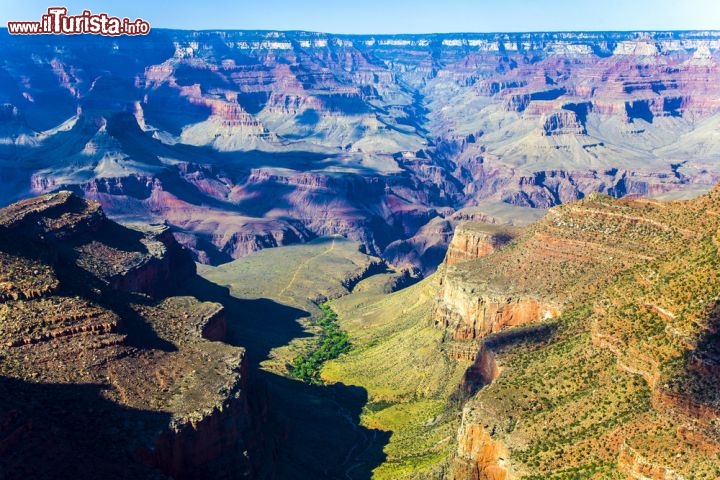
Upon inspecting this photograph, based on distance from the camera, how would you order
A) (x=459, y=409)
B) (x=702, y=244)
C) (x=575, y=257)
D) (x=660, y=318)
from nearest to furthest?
1. (x=660, y=318)
2. (x=702, y=244)
3. (x=459, y=409)
4. (x=575, y=257)

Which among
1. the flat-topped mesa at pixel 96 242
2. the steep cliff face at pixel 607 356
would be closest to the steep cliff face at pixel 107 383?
the steep cliff face at pixel 607 356

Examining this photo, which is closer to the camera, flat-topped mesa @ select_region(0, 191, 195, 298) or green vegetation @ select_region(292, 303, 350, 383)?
flat-topped mesa @ select_region(0, 191, 195, 298)

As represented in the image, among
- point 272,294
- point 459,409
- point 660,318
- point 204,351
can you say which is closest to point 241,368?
point 204,351

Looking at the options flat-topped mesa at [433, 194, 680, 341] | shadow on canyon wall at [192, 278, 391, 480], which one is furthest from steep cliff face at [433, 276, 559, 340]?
shadow on canyon wall at [192, 278, 391, 480]

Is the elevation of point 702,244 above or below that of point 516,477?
above

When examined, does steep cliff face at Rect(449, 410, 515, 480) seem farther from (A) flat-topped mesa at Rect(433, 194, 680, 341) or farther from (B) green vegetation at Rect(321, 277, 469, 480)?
(A) flat-topped mesa at Rect(433, 194, 680, 341)

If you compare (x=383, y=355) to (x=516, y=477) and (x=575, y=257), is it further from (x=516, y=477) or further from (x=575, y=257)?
(x=516, y=477)
